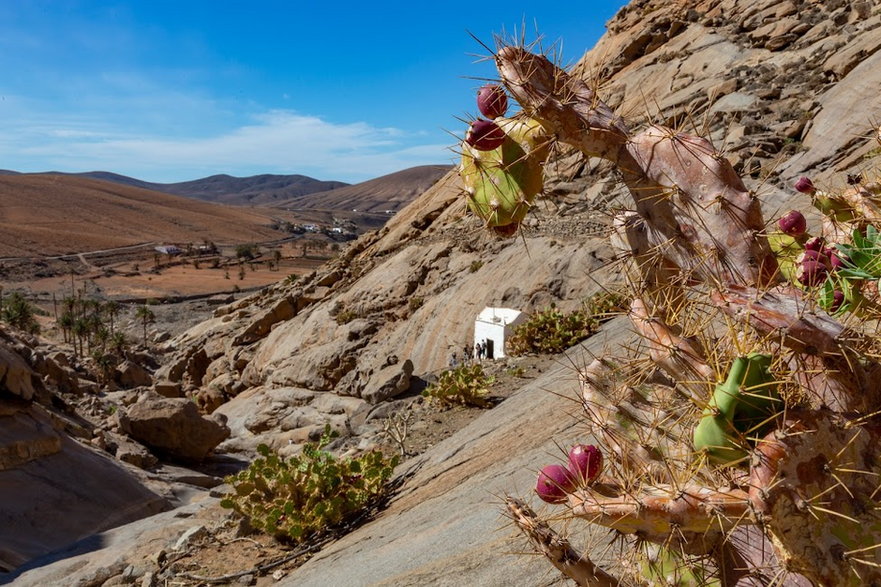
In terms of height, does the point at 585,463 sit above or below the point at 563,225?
below

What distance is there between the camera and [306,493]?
246 inches

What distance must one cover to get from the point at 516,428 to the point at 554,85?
4.50 meters

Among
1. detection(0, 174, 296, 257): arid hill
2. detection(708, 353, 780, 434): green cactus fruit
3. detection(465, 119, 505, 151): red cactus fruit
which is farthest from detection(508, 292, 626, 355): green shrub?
detection(0, 174, 296, 257): arid hill

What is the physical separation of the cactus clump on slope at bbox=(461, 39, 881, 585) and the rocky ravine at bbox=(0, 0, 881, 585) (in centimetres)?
24

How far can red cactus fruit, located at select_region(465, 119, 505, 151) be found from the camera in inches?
112

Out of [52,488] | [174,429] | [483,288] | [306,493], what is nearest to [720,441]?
[306,493]

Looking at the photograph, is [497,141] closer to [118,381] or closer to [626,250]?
[626,250]

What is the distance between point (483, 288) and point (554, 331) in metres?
7.81

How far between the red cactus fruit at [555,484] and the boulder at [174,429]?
18446mm

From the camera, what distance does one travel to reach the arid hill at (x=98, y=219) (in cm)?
10894

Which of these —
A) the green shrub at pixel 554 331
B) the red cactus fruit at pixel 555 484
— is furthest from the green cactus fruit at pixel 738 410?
the green shrub at pixel 554 331

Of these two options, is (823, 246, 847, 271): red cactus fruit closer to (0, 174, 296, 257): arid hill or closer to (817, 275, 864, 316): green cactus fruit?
(817, 275, 864, 316): green cactus fruit

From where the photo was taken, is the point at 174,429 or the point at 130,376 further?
the point at 130,376

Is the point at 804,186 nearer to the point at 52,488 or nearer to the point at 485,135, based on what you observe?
the point at 485,135
